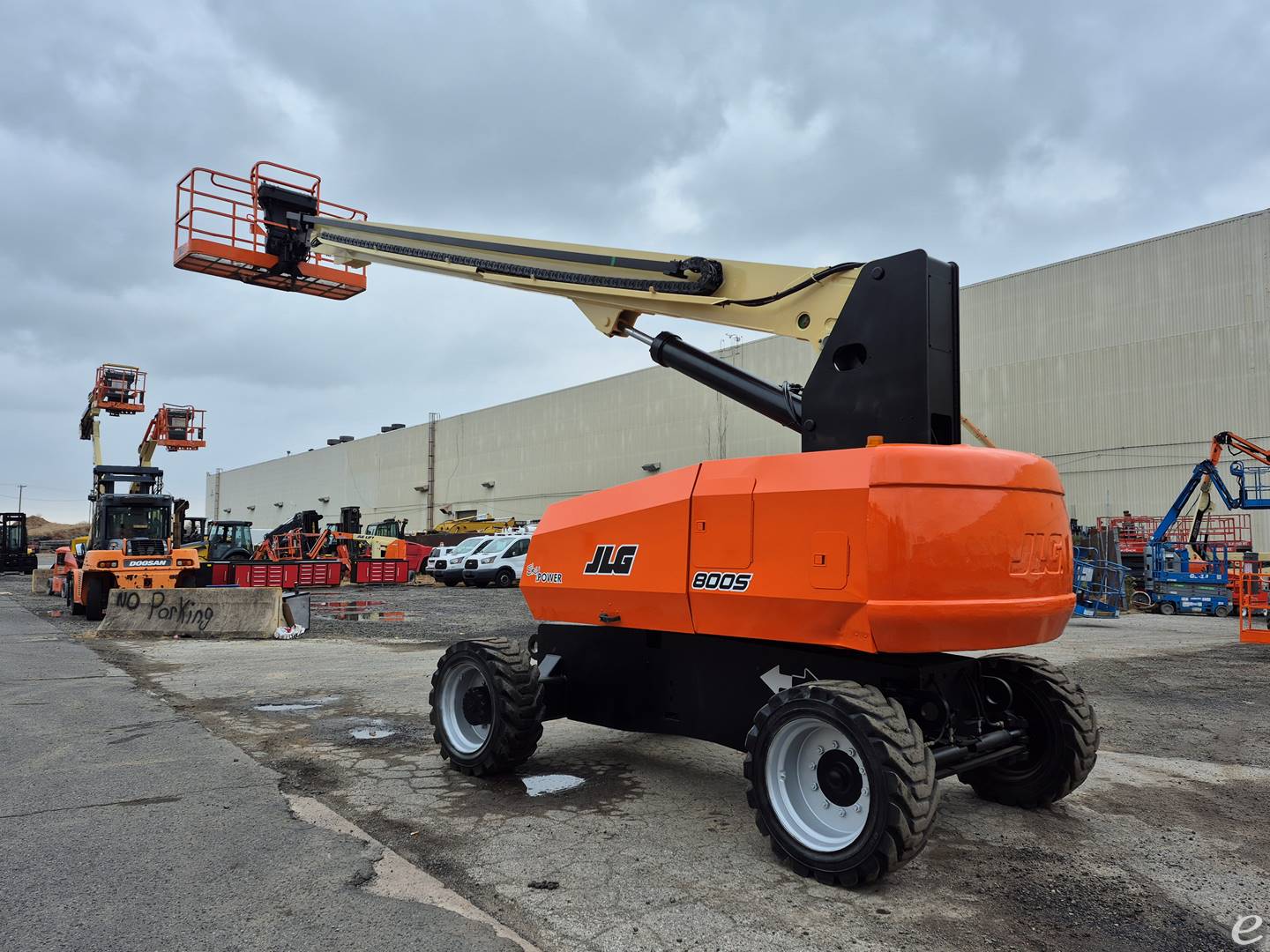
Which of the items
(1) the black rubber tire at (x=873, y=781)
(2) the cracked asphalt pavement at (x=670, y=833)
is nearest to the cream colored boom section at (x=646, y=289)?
(1) the black rubber tire at (x=873, y=781)

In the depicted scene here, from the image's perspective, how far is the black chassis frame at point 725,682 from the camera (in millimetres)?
4680

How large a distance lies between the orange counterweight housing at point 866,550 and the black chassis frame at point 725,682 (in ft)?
1.12

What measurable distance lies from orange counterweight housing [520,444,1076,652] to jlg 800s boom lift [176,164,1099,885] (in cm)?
1

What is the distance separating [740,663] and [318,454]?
2945 inches

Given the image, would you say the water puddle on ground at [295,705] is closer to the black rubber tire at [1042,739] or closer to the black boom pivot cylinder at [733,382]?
the black boom pivot cylinder at [733,382]

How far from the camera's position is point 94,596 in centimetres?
1736

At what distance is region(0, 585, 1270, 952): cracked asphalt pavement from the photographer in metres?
3.73

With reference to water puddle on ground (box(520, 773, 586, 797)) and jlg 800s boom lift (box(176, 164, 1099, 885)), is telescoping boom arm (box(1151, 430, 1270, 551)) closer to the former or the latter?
jlg 800s boom lift (box(176, 164, 1099, 885))

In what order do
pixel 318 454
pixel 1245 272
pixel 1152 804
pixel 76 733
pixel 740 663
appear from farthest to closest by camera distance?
1. pixel 318 454
2. pixel 1245 272
3. pixel 76 733
4. pixel 1152 804
5. pixel 740 663

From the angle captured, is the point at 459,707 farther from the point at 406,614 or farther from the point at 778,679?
the point at 406,614

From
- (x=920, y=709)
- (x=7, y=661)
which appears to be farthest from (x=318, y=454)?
(x=920, y=709)

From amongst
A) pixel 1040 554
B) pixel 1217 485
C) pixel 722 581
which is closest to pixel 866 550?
pixel 722 581

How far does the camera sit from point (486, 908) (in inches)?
150

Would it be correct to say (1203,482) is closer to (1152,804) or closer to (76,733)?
(1152,804)
